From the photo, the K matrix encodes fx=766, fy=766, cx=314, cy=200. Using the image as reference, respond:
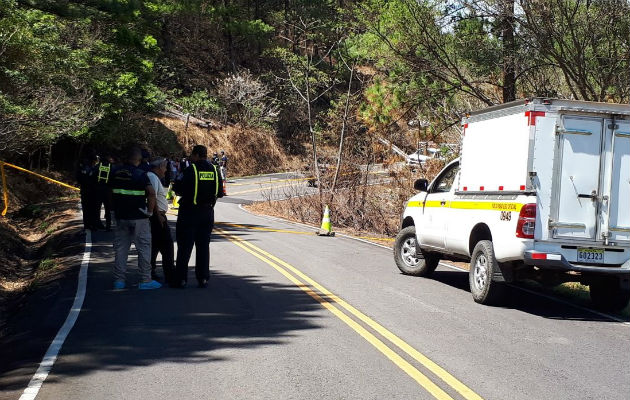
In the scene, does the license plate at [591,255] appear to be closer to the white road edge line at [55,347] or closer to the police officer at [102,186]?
the white road edge line at [55,347]

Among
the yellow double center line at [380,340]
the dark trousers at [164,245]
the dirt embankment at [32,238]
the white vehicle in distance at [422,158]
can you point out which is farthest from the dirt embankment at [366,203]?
the dark trousers at [164,245]

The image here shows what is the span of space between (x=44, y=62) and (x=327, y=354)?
52.5ft

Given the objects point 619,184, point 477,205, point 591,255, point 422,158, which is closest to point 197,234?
point 477,205

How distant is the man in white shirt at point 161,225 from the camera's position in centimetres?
1159

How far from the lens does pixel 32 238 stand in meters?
21.8

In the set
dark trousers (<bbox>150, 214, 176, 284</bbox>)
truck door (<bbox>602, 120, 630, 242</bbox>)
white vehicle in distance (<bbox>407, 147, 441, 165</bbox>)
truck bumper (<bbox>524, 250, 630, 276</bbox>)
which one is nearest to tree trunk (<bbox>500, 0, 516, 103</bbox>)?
white vehicle in distance (<bbox>407, 147, 441, 165</bbox>)

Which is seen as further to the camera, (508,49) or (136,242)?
(508,49)

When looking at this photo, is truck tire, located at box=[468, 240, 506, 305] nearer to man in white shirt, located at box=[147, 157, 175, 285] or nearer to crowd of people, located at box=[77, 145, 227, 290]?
crowd of people, located at box=[77, 145, 227, 290]

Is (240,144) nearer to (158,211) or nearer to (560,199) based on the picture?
(158,211)

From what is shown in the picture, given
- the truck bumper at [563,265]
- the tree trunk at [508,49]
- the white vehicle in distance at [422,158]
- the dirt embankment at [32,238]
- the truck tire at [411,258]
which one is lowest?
the dirt embankment at [32,238]

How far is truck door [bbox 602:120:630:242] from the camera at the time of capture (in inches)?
396

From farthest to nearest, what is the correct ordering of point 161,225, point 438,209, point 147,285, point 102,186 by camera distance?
1. point 102,186
2. point 438,209
3. point 161,225
4. point 147,285

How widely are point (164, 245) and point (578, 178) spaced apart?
613 centimetres

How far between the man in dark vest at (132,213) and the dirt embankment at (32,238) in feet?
5.74
